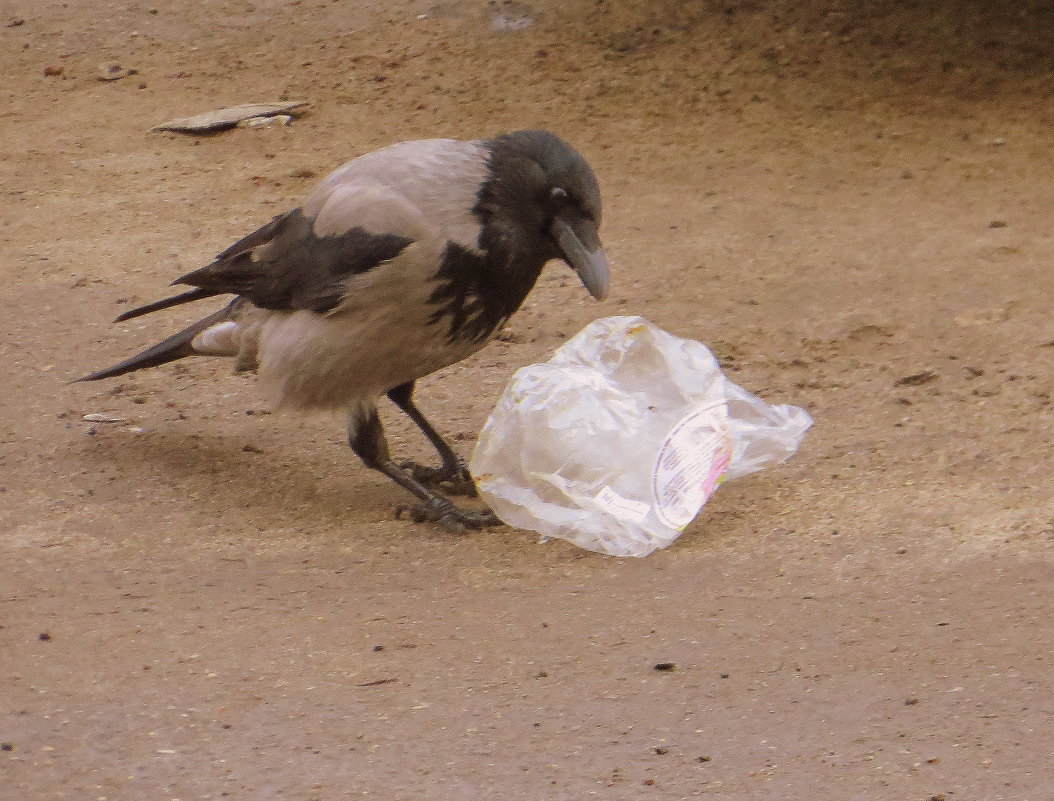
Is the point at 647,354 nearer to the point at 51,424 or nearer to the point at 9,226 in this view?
the point at 51,424

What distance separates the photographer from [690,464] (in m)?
3.83

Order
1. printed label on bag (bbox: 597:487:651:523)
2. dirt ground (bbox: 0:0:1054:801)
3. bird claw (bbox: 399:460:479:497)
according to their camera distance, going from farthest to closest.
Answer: bird claw (bbox: 399:460:479:497) < printed label on bag (bbox: 597:487:651:523) < dirt ground (bbox: 0:0:1054:801)

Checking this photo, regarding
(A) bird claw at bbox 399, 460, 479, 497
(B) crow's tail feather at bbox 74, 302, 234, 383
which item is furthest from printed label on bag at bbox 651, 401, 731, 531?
(B) crow's tail feather at bbox 74, 302, 234, 383

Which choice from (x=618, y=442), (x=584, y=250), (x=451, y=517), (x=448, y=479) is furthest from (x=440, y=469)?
(x=584, y=250)

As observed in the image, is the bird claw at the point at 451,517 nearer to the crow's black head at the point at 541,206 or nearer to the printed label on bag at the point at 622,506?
the printed label on bag at the point at 622,506

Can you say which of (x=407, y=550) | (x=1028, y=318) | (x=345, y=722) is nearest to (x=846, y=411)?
(x=1028, y=318)

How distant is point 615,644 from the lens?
3104mm

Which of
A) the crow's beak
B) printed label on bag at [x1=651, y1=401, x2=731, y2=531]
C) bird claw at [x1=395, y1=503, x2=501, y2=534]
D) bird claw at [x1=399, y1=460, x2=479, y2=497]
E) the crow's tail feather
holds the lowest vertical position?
bird claw at [x1=399, y1=460, x2=479, y2=497]

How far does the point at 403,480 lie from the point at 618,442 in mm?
662

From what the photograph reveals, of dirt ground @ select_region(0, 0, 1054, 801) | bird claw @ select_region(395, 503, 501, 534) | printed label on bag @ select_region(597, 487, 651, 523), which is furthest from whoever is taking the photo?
bird claw @ select_region(395, 503, 501, 534)

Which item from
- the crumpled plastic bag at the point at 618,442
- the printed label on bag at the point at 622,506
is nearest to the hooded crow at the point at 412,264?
the crumpled plastic bag at the point at 618,442

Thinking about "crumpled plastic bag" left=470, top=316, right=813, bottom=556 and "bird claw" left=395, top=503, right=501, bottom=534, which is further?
"bird claw" left=395, top=503, right=501, bottom=534

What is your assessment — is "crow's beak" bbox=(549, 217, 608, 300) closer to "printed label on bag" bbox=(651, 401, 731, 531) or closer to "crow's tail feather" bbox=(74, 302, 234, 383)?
"printed label on bag" bbox=(651, 401, 731, 531)

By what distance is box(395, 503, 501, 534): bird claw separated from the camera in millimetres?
3943
